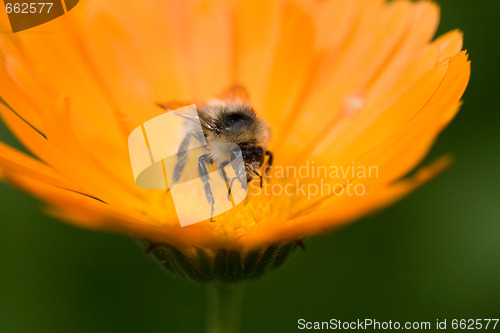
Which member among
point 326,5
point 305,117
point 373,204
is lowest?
point 373,204

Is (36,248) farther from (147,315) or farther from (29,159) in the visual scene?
(29,159)

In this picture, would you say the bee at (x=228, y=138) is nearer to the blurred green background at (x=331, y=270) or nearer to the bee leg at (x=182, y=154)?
the bee leg at (x=182, y=154)

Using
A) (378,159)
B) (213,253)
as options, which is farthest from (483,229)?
(213,253)

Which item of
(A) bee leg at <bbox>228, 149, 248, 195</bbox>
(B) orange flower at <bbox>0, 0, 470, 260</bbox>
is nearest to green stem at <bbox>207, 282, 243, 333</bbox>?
(B) orange flower at <bbox>0, 0, 470, 260</bbox>

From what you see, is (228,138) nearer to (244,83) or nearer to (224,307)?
(224,307)

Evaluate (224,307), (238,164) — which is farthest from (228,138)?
(224,307)
